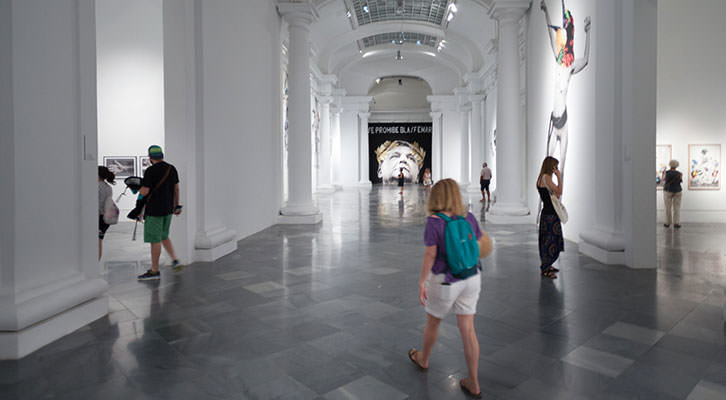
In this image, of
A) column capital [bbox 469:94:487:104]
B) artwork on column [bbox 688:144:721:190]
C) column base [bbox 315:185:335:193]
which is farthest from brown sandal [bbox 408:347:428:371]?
column capital [bbox 469:94:487:104]

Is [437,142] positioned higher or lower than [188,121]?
higher

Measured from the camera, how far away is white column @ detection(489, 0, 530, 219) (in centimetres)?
1206

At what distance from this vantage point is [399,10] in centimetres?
2048

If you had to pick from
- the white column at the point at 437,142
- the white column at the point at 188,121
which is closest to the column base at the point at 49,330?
the white column at the point at 188,121

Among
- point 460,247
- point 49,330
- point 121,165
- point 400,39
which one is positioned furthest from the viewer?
point 400,39

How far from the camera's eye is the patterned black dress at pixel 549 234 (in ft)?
19.9

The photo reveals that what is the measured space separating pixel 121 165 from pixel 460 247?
12501mm

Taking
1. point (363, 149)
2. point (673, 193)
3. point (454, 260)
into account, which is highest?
point (363, 149)

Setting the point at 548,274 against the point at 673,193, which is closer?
the point at 548,274

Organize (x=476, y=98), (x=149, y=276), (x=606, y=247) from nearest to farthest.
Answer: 1. (x=149, y=276)
2. (x=606, y=247)
3. (x=476, y=98)

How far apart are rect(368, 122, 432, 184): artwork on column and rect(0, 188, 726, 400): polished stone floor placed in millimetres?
31237

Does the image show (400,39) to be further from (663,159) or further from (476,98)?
(663,159)

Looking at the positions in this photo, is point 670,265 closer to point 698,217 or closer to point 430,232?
point 430,232

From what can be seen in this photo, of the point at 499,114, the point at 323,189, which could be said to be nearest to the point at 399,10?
the point at 323,189
